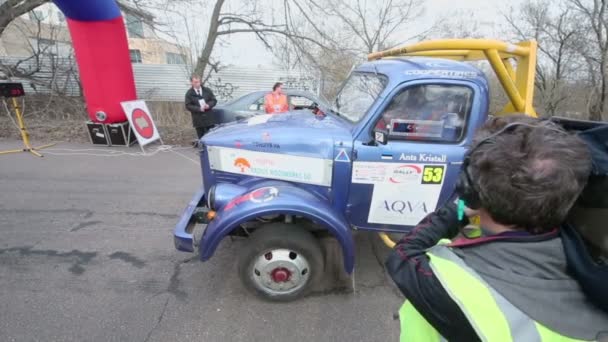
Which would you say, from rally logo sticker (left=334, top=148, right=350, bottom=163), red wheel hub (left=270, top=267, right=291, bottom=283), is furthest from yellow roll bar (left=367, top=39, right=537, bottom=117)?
red wheel hub (left=270, top=267, right=291, bottom=283)

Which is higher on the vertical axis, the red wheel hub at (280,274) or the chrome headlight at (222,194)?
the chrome headlight at (222,194)

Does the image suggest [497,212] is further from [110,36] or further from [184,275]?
[110,36]

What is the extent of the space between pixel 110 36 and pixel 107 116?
1728 mm

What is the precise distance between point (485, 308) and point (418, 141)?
186cm

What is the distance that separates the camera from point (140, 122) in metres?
7.31

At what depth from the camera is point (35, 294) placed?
8.32 feet

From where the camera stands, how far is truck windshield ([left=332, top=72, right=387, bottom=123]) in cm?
261

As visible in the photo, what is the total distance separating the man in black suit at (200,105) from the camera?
7.09 metres

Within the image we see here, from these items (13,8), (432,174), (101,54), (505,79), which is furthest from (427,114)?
(13,8)

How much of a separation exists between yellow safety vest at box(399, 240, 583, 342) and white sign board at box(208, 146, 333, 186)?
1.63 m

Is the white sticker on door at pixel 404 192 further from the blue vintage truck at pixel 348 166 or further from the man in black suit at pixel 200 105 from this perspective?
the man in black suit at pixel 200 105

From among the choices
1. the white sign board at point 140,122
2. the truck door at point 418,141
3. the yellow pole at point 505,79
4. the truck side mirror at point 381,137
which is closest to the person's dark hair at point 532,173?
the truck side mirror at point 381,137

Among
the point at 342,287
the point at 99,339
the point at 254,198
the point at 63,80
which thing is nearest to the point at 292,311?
the point at 342,287

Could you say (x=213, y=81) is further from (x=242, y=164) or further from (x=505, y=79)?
(x=505, y=79)
